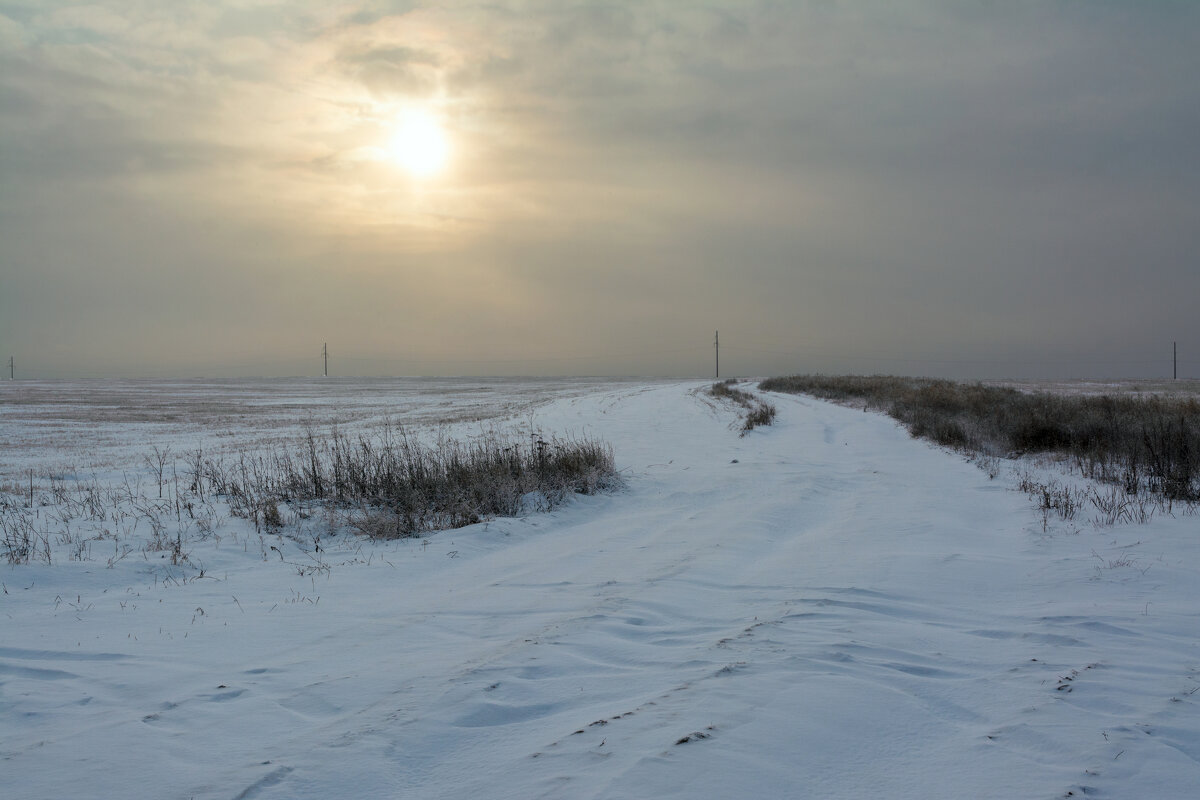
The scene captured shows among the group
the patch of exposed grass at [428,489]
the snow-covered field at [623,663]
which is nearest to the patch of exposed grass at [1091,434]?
the snow-covered field at [623,663]

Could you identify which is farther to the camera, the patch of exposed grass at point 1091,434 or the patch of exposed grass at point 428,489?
the patch of exposed grass at point 1091,434

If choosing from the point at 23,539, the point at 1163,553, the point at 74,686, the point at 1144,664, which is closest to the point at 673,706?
the point at 1144,664

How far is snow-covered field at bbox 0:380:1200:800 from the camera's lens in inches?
109

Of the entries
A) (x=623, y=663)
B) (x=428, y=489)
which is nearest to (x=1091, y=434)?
(x=428, y=489)

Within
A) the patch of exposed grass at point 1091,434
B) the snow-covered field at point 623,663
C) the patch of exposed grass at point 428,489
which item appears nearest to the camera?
the snow-covered field at point 623,663

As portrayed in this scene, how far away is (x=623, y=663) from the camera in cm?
391

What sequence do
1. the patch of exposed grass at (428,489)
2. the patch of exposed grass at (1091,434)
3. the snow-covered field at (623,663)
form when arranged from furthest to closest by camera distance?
the patch of exposed grass at (1091,434)
the patch of exposed grass at (428,489)
the snow-covered field at (623,663)

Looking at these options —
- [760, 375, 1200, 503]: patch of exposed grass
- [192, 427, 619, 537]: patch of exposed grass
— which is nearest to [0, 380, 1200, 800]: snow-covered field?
[192, 427, 619, 537]: patch of exposed grass

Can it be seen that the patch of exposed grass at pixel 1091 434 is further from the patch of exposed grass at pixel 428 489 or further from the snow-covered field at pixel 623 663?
the patch of exposed grass at pixel 428 489

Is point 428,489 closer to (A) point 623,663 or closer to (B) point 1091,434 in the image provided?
(A) point 623,663

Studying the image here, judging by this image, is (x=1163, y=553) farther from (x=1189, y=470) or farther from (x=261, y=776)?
(x=261, y=776)

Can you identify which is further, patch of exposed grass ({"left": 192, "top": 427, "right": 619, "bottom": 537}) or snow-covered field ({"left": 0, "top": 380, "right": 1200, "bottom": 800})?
patch of exposed grass ({"left": 192, "top": 427, "right": 619, "bottom": 537})

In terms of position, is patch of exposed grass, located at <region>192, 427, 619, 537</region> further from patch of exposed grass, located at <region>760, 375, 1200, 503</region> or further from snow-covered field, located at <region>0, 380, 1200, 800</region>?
patch of exposed grass, located at <region>760, 375, 1200, 503</region>

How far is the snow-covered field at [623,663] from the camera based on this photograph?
2777 millimetres
